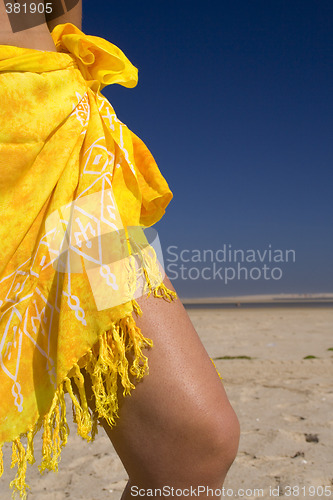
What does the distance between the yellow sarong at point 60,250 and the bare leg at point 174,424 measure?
34mm

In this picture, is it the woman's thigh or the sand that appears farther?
the sand

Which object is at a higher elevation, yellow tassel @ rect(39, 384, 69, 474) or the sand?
yellow tassel @ rect(39, 384, 69, 474)

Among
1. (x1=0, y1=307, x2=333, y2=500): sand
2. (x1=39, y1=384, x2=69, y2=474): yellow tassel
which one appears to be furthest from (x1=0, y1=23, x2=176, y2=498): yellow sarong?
(x1=0, y1=307, x2=333, y2=500): sand

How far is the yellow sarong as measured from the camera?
3.75ft

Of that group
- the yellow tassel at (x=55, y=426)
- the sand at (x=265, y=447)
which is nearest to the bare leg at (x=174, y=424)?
the yellow tassel at (x=55, y=426)

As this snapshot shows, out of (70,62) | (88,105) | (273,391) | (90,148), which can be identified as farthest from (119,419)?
(273,391)

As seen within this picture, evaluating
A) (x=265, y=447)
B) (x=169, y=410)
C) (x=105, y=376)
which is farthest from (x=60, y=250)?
(x=265, y=447)

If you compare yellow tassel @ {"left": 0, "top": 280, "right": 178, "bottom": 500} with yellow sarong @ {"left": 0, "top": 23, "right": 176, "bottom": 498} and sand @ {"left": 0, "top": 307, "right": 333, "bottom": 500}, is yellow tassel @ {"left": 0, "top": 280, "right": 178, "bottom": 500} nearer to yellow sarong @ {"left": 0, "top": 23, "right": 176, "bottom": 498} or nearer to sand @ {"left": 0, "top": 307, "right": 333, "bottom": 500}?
yellow sarong @ {"left": 0, "top": 23, "right": 176, "bottom": 498}

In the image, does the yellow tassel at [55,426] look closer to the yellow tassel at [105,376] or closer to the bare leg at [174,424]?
the yellow tassel at [105,376]

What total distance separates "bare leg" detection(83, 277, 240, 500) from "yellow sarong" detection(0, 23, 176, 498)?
0.11 feet

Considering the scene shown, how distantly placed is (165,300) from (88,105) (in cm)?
61

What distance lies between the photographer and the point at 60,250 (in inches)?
Answer: 47.6

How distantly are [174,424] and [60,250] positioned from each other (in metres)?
0.50

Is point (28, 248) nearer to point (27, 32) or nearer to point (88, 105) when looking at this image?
point (88, 105)
